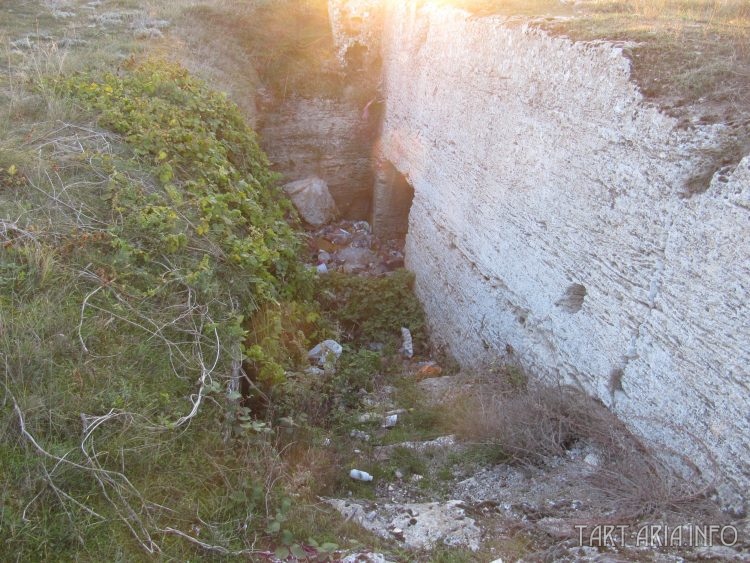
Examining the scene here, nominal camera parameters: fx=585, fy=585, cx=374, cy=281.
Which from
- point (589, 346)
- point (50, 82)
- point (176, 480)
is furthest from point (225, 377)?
point (50, 82)

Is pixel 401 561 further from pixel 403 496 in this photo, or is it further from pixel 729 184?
pixel 729 184

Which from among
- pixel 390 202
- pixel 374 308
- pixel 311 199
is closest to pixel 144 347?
pixel 374 308

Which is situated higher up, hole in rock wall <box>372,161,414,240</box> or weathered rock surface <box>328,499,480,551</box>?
weathered rock surface <box>328,499,480,551</box>

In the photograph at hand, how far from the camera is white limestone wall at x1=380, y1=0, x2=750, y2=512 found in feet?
10.0

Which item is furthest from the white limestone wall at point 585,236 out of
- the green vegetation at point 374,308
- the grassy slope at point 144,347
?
the grassy slope at point 144,347

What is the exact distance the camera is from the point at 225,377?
3.32 meters

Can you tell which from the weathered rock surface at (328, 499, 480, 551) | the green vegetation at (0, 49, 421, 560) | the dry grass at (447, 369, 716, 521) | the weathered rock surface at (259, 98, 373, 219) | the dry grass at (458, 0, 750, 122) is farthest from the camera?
the weathered rock surface at (259, 98, 373, 219)

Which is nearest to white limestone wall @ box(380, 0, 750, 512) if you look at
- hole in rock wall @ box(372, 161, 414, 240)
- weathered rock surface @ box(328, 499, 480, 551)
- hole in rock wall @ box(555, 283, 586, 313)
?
hole in rock wall @ box(555, 283, 586, 313)

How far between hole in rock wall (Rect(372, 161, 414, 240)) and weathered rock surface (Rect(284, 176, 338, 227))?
0.81m

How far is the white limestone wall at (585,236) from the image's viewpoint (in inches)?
120

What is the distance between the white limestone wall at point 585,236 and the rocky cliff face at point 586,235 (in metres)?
0.01

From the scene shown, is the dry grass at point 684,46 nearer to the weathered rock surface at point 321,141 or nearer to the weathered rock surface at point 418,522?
the weathered rock surface at point 418,522

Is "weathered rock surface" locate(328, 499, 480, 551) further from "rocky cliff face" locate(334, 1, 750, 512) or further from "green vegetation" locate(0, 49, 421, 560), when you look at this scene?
"rocky cliff face" locate(334, 1, 750, 512)

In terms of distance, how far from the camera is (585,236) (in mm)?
4082
